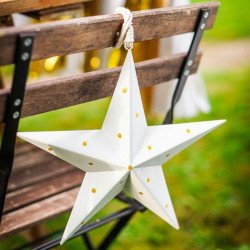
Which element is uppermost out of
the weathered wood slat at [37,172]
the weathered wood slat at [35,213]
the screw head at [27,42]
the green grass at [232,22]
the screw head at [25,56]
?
the screw head at [27,42]

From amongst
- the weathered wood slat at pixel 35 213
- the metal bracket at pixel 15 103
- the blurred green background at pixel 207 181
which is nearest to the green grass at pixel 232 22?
the blurred green background at pixel 207 181

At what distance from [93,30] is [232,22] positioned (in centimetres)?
466

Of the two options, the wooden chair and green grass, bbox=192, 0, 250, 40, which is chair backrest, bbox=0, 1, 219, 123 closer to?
the wooden chair

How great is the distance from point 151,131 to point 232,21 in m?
4.59

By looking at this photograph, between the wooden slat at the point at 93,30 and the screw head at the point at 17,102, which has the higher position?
the wooden slat at the point at 93,30

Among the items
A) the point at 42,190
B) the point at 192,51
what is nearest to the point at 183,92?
the point at 192,51

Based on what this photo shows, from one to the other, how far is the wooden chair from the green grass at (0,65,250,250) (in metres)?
0.66

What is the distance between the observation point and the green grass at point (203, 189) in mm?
2393

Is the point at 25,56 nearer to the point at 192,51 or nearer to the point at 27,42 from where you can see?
the point at 27,42

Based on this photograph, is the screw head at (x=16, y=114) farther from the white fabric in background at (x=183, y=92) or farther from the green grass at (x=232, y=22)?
the green grass at (x=232, y=22)

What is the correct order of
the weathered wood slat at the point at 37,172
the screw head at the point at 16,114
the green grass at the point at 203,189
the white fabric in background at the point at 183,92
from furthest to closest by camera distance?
the white fabric in background at the point at 183,92
the green grass at the point at 203,189
the weathered wood slat at the point at 37,172
the screw head at the point at 16,114

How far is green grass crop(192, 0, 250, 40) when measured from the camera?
5.25 metres

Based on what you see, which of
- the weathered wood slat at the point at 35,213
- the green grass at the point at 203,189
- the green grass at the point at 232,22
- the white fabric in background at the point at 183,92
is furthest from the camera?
the green grass at the point at 232,22

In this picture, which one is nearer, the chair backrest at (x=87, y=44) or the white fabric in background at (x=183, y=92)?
the chair backrest at (x=87, y=44)
